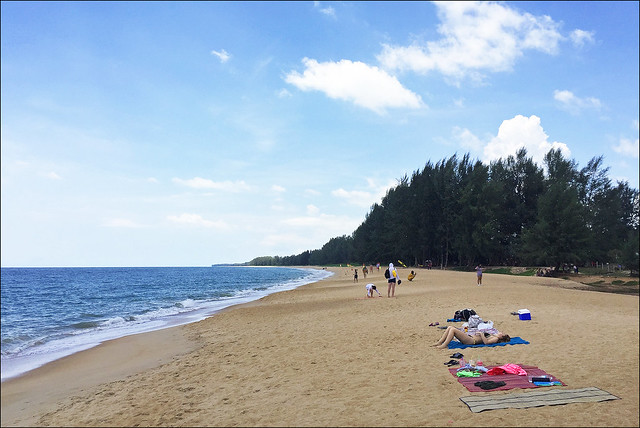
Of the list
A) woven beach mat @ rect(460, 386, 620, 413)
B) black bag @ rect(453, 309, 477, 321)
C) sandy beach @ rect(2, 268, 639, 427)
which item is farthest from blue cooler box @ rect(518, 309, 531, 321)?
woven beach mat @ rect(460, 386, 620, 413)

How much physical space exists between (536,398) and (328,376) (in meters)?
4.49

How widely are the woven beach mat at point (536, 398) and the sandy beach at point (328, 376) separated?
0.56ft

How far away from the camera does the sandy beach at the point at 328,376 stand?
269 inches

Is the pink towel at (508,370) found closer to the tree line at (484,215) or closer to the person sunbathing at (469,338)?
the person sunbathing at (469,338)

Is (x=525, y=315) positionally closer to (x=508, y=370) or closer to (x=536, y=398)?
(x=508, y=370)

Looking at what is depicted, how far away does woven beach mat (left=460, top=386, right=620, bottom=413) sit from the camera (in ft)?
22.0

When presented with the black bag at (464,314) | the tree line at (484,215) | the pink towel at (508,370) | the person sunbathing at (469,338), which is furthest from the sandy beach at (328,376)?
the tree line at (484,215)

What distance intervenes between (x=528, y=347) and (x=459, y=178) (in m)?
72.0

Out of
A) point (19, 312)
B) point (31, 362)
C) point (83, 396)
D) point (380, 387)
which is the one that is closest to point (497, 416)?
point (380, 387)

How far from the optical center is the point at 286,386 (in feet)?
28.8

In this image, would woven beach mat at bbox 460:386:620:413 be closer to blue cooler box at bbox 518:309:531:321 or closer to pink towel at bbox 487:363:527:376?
pink towel at bbox 487:363:527:376

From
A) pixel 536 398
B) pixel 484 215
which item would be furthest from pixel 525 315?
pixel 484 215

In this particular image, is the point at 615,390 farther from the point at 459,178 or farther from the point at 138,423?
the point at 459,178

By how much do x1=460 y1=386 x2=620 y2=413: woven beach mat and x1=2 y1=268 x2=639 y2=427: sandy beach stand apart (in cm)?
17
